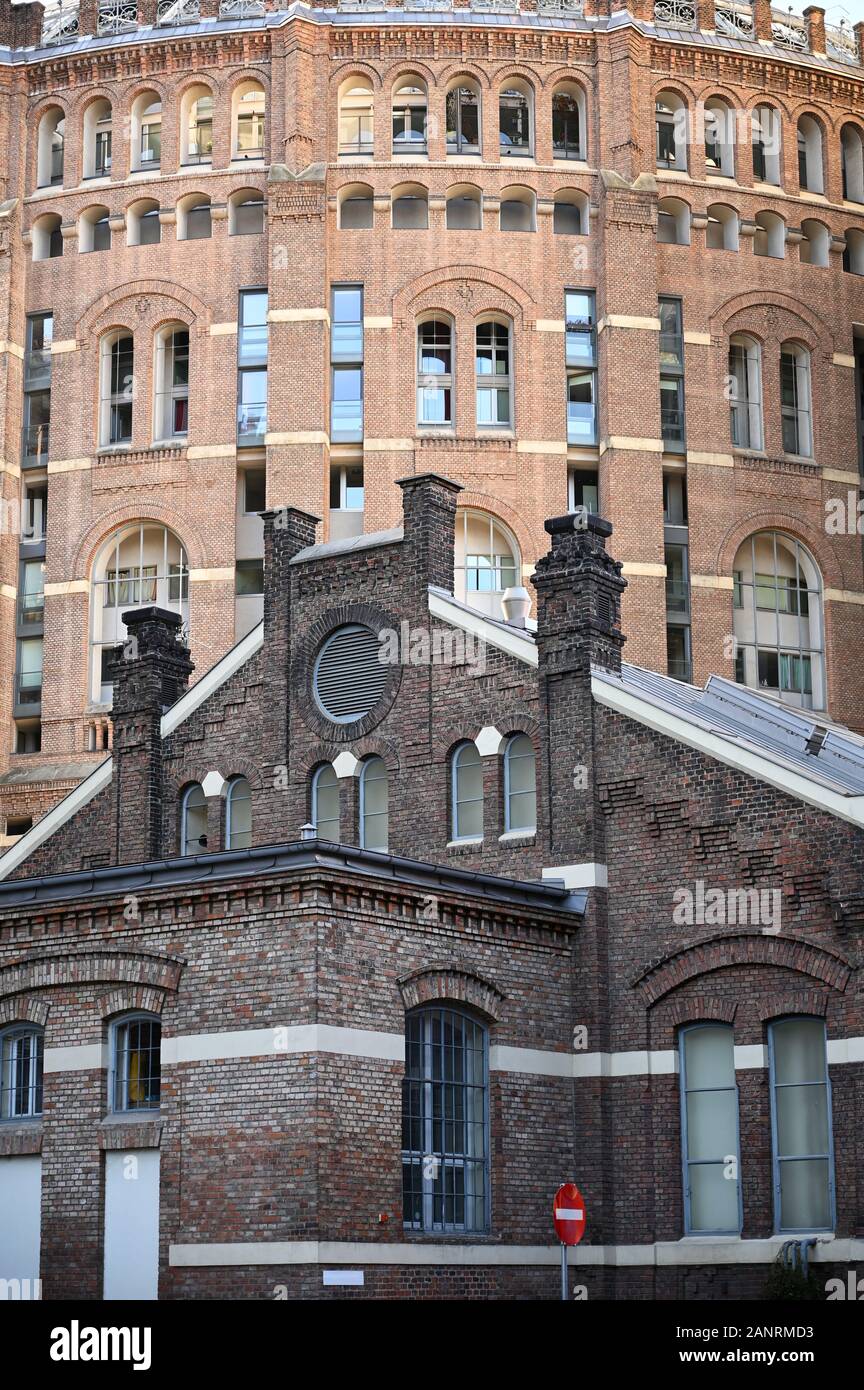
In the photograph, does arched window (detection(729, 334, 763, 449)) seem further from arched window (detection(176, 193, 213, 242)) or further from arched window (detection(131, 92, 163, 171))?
arched window (detection(131, 92, 163, 171))

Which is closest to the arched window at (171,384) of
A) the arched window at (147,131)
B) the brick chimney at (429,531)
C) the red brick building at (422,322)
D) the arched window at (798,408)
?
the red brick building at (422,322)

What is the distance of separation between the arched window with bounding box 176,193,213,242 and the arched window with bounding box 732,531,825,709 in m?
17.9

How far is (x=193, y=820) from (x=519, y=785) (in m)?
6.19

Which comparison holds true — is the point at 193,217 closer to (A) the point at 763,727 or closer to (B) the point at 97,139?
(B) the point at 97,139

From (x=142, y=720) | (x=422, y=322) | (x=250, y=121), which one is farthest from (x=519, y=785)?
(x=250, y=121)

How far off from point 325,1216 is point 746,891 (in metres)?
6.76

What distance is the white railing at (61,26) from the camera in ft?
205

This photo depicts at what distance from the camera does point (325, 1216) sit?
73.7 ft

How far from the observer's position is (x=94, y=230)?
59969 millimetres

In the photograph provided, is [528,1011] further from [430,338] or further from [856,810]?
[430,338]

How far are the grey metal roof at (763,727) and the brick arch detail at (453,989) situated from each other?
431cm

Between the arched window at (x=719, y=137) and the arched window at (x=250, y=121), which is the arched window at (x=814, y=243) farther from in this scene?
the arched window at (x=250, y=121)

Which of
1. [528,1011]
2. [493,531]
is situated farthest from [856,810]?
[493,531]

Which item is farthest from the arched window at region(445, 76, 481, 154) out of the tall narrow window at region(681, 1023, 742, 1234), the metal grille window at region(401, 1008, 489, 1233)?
→ the metal grille window at region(401, 1008, 489, 1233)
